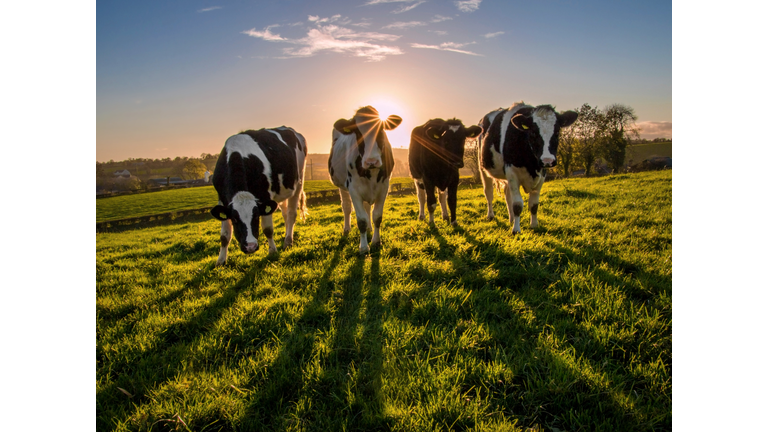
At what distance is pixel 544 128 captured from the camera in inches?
211

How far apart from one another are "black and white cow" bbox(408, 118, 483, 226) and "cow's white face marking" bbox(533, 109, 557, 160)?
68.5 inches

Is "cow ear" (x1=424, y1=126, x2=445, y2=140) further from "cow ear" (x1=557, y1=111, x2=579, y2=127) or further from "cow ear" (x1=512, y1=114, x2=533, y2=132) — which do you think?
"cow ear" (x1=557, y1=111, x2=579, y2=127)

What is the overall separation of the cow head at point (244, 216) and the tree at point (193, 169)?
270 feet

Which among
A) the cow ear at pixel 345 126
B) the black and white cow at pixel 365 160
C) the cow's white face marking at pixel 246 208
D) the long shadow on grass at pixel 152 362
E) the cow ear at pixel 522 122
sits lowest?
the long shadow on grass at pixel 152 362

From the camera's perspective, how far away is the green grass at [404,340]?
2.15 meters

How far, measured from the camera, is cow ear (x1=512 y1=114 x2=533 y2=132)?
5621 millimetres

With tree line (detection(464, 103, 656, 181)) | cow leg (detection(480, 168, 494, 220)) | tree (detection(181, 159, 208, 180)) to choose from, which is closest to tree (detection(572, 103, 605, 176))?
tree line (detection(464, 103, 656, 181))

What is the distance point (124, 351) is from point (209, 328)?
2.33 ft

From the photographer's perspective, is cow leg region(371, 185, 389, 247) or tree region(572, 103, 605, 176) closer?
cow leg region(371, 185, 389, 247)

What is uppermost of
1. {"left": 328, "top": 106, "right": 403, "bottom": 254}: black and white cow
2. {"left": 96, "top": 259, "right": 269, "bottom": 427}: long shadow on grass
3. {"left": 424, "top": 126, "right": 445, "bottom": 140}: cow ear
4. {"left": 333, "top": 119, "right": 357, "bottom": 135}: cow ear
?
{"left": 424, "top": 126, "right": 445, "bottom": 140}: cow ear

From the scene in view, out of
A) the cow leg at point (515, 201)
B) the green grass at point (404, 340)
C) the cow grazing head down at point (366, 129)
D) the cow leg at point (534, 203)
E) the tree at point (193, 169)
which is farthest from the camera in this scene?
the tree at point (193, 169)

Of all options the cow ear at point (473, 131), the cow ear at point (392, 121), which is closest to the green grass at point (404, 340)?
the cow ear at point (392, 121)

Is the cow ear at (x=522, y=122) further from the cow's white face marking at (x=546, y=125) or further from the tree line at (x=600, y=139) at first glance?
the tree line at (x=600, y=139)

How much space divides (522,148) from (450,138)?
1.50 meters
